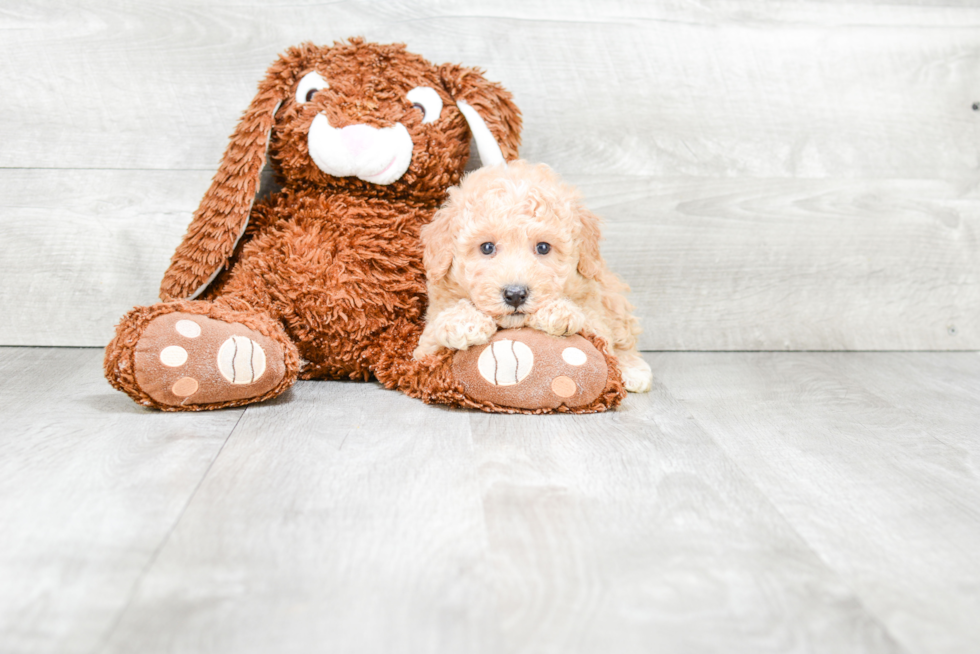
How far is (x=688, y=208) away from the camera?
1.35 metres

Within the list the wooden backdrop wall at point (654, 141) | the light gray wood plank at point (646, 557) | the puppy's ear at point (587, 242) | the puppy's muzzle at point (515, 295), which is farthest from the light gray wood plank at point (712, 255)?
the light gray wood plank at point (646, 557)

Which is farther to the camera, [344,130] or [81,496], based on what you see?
[344,130]

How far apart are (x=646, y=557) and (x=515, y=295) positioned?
401 millimetres

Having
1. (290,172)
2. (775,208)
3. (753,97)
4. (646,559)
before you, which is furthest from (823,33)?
(646,559)

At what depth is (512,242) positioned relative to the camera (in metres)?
0.97

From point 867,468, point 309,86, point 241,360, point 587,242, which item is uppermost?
point 309,86

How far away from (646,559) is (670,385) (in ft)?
1.84

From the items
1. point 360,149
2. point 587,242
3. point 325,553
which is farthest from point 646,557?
point 360,149

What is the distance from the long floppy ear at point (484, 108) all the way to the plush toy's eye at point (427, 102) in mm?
28

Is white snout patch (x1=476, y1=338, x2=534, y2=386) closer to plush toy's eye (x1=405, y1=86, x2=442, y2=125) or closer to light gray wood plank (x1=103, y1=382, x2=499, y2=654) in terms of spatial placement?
light gray wood plank (x1=103, y1=382, x2=499, y2=654)

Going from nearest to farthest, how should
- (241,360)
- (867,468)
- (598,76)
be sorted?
(867,468)
(241,360)
(598,76)

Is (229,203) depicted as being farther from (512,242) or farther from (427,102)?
(512,242)

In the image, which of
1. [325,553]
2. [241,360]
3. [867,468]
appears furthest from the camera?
[241,360]

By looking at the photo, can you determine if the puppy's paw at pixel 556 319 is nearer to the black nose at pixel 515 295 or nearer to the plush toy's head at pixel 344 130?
the black nose at pixel 515 295
